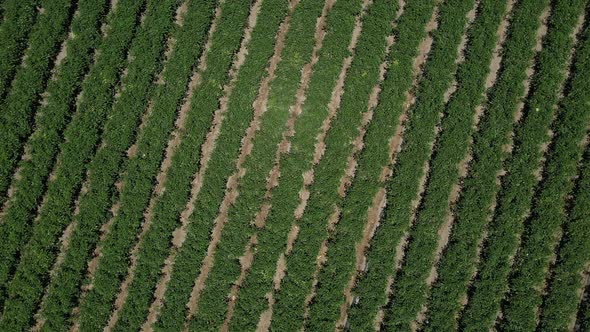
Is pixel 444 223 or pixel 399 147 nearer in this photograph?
pixel 444 223

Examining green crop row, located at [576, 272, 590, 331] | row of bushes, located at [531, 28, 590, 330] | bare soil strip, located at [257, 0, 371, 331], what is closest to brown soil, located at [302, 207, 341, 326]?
bare soil strip, located at [257, 0, 371, 331]

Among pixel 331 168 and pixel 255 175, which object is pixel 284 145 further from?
pixel 331 168

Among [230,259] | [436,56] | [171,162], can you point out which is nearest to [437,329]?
[230,259]

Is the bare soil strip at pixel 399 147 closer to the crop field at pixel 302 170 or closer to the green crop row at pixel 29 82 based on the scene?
the crop field at pixel 302 170

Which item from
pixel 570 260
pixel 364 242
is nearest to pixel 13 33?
pixel 364 242

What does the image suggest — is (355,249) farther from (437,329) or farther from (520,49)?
(520,49)

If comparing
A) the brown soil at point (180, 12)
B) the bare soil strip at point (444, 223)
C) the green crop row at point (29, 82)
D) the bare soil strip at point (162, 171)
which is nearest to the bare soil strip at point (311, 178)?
the bare soil strip at point (444, 223)
